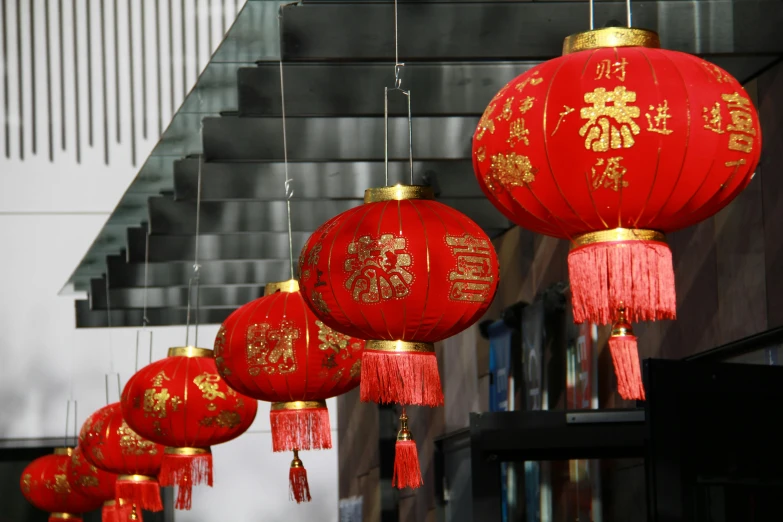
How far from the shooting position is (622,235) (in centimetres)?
273

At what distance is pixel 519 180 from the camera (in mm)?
2713

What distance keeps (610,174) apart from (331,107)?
2537mm

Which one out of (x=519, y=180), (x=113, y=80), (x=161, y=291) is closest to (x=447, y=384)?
(x=161, y=291)

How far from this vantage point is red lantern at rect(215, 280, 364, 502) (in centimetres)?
420

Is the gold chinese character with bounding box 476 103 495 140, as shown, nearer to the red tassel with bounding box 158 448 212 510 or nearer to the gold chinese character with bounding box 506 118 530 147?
the gold chinese character with bounding box 506 118 530 147

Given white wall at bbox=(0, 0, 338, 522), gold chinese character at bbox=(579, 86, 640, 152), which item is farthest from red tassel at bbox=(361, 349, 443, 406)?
white wall at bbox=(0, 0, 338, 522)

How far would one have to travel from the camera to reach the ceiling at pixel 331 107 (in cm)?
439

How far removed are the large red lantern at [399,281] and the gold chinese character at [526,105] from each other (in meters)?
0.64

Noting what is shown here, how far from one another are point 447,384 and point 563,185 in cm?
590

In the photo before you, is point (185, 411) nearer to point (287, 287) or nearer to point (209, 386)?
point (209, 386)

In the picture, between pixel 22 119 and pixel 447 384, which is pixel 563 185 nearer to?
pixel 447 384

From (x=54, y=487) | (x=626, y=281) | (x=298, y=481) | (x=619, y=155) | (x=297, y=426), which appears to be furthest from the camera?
(x=54, y=487)

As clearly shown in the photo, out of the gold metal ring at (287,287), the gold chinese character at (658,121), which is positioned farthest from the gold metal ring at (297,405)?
the gold chinese character at (658,121)

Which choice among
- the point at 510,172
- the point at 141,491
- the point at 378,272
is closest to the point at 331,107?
the point at 378,272
